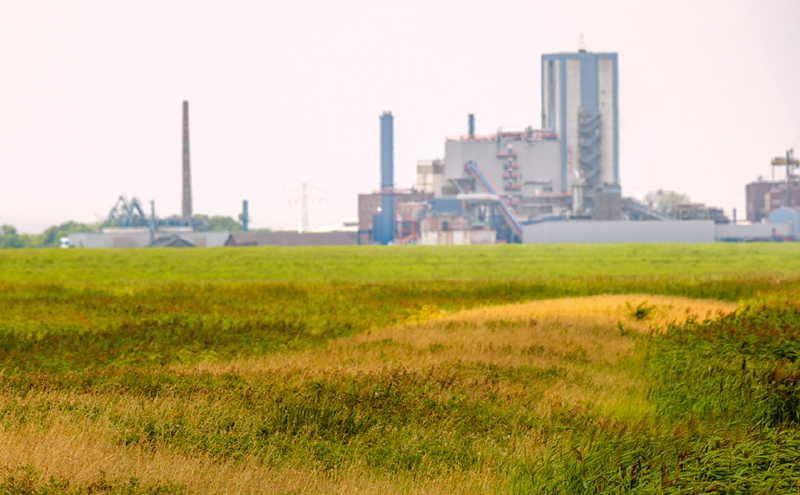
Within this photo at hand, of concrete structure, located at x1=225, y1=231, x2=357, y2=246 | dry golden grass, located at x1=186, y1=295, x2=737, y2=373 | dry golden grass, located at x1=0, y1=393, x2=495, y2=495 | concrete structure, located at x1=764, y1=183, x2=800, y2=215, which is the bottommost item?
dry golden grass, located at x1=186, y1=295, x2=737, y2=373

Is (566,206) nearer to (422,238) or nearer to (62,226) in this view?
(422,238)

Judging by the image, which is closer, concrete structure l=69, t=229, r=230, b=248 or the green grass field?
the green grass field

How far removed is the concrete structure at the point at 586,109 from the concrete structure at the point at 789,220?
90.3 ft

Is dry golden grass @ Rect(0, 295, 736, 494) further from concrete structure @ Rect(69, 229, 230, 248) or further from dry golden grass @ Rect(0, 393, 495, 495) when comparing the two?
concrete structure @ Rect(69, 229, 230, 248)

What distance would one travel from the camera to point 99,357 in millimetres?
14609

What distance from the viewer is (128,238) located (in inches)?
5192

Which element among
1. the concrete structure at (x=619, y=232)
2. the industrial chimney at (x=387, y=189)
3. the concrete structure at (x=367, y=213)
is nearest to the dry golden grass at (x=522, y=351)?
the concrete structure at (x=619, y=232)

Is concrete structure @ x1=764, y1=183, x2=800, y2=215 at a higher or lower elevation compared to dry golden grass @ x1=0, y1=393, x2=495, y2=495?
higher

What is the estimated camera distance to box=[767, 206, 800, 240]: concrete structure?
12275cm

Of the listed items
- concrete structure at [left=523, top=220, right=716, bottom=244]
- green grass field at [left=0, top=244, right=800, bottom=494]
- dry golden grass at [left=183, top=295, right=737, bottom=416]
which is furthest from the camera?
concrete structure at [left=523, top=220, right=716, bottom=244]

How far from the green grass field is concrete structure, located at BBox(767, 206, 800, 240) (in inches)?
4474

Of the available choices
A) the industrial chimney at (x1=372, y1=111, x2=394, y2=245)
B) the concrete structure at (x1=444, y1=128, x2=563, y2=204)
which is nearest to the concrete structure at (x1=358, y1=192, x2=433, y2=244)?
the industrial chimney at (x1=372, y1=111, x2=394, y2=245)

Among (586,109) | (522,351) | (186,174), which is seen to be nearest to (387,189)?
(186,174)

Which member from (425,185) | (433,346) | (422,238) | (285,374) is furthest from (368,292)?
(425,185)
